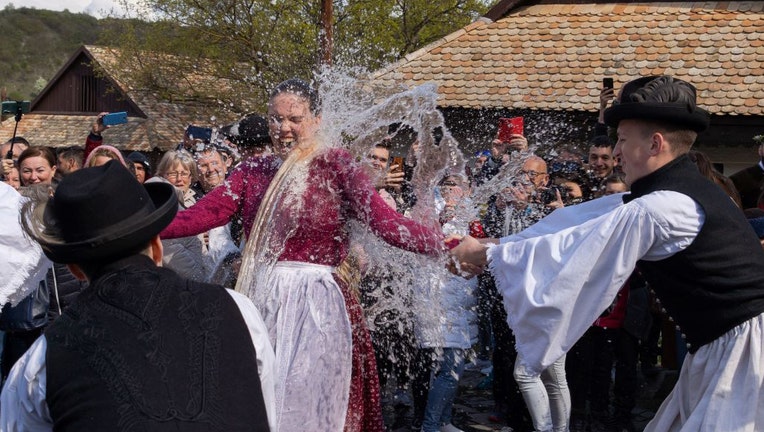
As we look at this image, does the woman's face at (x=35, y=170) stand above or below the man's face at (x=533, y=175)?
below

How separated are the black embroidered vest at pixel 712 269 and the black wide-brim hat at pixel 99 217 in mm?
1783

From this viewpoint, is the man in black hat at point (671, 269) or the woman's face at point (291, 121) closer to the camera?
the man in black hat at point (671, 269)

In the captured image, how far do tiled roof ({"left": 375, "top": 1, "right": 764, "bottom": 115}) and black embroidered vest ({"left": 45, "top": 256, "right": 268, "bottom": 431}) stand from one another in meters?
12.3

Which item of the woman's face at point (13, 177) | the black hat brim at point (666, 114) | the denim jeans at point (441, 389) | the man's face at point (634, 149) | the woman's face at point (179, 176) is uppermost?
the black hat brim at point (666, 114)

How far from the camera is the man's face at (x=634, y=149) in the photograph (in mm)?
3213

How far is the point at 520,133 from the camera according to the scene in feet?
23.1

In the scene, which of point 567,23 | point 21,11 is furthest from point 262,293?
point 21,11

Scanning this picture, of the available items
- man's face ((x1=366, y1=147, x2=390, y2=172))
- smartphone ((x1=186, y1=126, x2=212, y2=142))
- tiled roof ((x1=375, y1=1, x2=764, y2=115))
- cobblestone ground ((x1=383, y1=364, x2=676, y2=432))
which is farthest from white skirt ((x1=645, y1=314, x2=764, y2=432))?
tiled roof ((x1=375, y1=1, x2=764, y2=115))

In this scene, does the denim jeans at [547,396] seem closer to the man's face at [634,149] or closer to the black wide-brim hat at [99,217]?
the man's face at [634,149]

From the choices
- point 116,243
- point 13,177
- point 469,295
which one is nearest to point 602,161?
point 469,295

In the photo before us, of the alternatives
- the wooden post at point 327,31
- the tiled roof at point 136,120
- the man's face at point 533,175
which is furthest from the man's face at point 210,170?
the tiled roof at point 136,120

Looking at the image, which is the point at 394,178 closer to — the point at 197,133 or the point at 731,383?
the point at 731,383

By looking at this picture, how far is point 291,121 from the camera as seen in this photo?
4004 millimetres

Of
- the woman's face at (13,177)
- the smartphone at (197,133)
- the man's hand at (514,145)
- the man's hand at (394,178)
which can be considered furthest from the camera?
the woman's face at (13,177)
